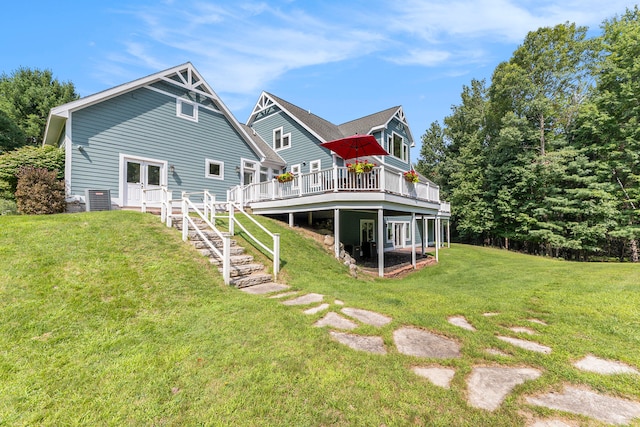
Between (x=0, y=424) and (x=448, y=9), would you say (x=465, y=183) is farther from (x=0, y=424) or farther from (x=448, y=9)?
(x=0, y=424)

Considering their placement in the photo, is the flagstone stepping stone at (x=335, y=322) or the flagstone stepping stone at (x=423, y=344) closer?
the flagstone stepping stone at (x=423, y=344)

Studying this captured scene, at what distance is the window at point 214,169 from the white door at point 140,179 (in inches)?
83.0

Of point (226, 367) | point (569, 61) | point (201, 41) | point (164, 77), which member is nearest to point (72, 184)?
point (164, 77)

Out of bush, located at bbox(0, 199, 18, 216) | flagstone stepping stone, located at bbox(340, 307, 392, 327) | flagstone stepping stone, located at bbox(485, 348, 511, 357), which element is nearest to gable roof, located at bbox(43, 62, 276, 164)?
bush, located at bbox(0, 199, 18, 216)

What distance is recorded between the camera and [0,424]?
85.7 inches

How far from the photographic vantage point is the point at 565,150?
19.5 meters

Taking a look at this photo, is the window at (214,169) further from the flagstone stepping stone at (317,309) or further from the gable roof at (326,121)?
the flagstone stepping stone at (317,309)

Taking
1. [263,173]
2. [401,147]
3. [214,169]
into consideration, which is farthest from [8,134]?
[401,147]

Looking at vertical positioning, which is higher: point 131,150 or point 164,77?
point 164,77

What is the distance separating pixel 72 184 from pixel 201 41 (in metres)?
7.22

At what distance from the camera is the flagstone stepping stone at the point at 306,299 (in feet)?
16.3

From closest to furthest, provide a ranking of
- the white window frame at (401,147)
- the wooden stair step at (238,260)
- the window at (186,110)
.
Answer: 1. the wooden stair step at (238,260)
2. the window at (186,110)
3. the white window frame at (401,147)

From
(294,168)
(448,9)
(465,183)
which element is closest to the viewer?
(448,9)

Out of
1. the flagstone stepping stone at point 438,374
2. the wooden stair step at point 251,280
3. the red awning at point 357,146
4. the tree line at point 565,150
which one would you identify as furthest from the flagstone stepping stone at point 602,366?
the tree line at point 565,150
